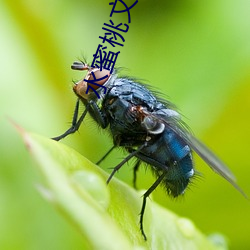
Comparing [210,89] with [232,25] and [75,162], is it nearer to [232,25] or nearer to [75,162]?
[232,25]

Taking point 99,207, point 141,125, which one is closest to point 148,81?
point 141,125

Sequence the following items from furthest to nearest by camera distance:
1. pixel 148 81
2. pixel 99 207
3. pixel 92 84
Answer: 1. pixel 148 81
2. pixel 92 84
3. pixel 99 207

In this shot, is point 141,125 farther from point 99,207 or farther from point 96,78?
point 99,207

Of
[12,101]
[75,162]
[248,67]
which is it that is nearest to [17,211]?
[12,101]

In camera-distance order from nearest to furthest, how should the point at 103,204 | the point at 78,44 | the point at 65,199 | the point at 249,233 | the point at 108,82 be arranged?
1. the point at 65,199
2. the point at 103,204
3. the point at 108,82
4. the point at 249,233
5. the point at 78,44

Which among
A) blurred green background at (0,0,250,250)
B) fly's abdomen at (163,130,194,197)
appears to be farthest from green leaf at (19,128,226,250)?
blurred green background at (0,0,250,250)

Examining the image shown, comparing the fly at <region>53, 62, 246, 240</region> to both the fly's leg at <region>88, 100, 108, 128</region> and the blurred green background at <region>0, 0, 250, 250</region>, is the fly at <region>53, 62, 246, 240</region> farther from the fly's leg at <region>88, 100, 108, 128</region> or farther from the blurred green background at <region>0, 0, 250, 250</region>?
the blurred green background at <region>0, 0, 250, 250</region>
